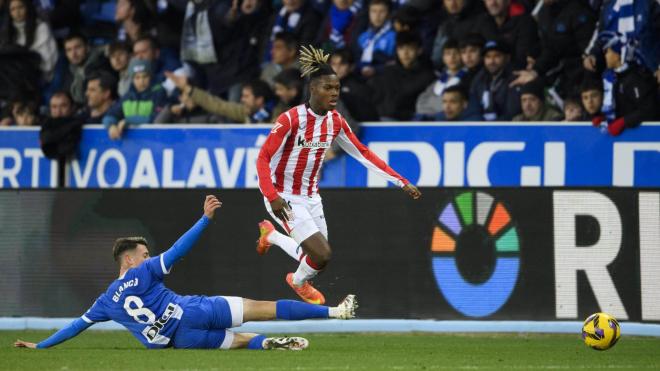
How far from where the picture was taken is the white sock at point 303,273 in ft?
37.3

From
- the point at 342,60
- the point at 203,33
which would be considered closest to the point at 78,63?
the point at 203,33

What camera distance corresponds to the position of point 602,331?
10.5 metres

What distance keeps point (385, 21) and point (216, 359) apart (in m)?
7.33

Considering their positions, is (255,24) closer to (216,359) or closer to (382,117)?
(382,117)

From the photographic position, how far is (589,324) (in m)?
10.6

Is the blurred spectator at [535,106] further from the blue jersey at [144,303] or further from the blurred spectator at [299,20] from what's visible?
the blue jersey at [144,303]

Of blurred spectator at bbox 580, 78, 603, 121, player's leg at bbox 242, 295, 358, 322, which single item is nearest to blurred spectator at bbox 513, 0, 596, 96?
blurred spectator at bbox 580, 78, 603, 121

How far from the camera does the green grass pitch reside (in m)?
9.67

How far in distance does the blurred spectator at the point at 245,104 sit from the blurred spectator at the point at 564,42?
9.99 feet

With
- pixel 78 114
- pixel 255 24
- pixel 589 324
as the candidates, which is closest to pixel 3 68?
pixel 78 114

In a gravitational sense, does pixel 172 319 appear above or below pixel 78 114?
below

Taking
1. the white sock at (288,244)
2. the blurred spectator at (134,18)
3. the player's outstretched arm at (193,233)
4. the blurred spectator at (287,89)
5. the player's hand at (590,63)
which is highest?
the blurred spectator at (134,18)

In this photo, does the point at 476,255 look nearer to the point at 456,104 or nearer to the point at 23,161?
the point at 456,104

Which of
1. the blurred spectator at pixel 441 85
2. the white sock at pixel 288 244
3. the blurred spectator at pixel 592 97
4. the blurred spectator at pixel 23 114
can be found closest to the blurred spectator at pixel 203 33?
the blurred spectator at pixel 23 114
